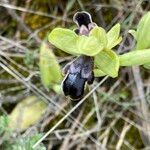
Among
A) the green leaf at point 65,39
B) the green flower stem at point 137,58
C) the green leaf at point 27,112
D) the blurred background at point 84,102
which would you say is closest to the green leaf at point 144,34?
the green flower stem at point 137,58

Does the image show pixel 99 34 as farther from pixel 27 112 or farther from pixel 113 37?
pixel 27 112

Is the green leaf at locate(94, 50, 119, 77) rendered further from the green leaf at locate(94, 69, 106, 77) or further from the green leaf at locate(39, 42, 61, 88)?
the green leaf at locate(39, 42, 61, 88)

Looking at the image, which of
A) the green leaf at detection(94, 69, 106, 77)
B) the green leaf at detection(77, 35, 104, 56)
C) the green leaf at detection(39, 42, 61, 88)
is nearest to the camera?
the green leaf at detection(77, 35, 104, 56)

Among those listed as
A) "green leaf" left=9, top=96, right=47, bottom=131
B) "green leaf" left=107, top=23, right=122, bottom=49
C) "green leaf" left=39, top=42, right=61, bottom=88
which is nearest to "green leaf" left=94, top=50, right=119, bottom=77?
"green leaf" left=107, top=23, right=122, bottom=49

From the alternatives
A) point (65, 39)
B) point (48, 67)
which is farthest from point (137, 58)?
point (48, 67)

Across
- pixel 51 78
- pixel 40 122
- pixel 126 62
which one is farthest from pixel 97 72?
pixel 40 122

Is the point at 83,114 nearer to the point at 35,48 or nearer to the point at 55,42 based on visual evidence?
the point at 35,48
